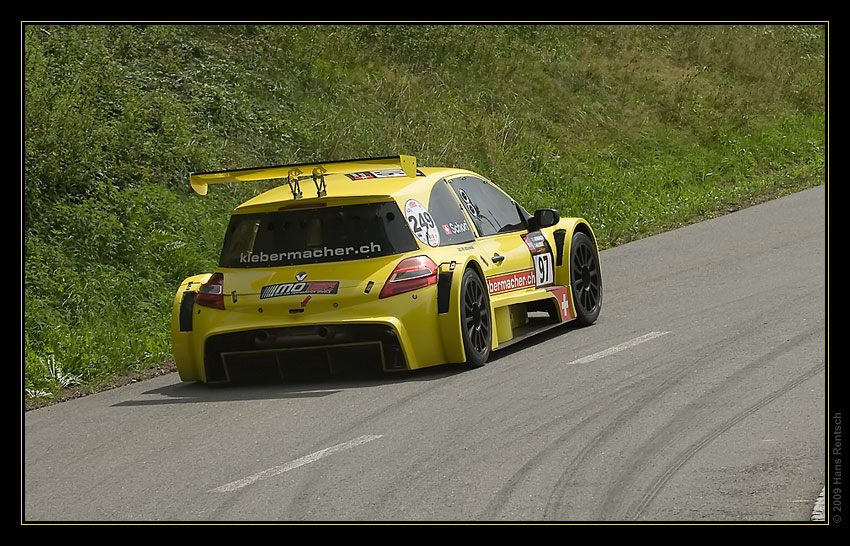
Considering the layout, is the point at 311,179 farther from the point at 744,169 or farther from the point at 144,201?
the point at 744,169

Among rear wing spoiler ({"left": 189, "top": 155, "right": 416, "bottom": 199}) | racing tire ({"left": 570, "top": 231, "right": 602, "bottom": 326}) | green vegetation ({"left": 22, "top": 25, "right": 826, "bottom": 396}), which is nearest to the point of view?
rear wing spoiler ({"left": 189, "top": 155, "right": 416, "bottom": 199})

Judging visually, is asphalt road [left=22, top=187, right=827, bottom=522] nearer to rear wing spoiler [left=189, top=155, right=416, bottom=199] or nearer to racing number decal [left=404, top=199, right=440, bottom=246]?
racing number decal [left=404, top=199, right=440, bottom=246]

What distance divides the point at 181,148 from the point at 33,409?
8.20m

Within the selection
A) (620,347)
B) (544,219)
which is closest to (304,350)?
(620,347)

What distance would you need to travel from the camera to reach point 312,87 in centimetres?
2200

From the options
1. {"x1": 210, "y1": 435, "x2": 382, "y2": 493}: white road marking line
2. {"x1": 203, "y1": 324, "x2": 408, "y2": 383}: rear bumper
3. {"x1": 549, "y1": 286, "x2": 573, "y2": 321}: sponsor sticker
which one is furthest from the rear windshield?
{"x1": 210, "y1": 435, "x2": 382, "y2": 493}: white road marking line

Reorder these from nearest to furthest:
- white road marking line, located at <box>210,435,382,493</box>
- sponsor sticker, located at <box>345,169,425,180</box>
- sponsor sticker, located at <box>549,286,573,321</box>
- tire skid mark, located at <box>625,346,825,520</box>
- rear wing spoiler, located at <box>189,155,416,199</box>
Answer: tire skid mark, located at <box>625,346,825,520</box>, white road marking line, located at <box>210,435,382,493</box>, rear wing spoiler, located at <box>189,155,416,199</box>, sponsor sticker, located at <box>345,169,425,180</box>, sponsor sticker, located at <box>549,286,573,321</box>

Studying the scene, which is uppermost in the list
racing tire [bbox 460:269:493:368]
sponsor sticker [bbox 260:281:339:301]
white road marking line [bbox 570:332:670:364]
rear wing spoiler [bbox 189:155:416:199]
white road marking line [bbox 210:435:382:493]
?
rear wing spoiler [bbox 189:155:416:199]

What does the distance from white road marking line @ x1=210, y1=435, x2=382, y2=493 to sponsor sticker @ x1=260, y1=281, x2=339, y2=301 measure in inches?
82.2

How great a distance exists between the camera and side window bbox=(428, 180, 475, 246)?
10336 millimetres

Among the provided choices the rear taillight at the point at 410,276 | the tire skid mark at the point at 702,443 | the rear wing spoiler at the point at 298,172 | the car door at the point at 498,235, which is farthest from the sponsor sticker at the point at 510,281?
the tire skid mark at the point at 702,443

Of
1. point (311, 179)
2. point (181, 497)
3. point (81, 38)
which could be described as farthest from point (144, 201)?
point (181, 497)

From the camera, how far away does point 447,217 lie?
1049 cm

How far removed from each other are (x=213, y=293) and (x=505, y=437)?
3.32 metres
